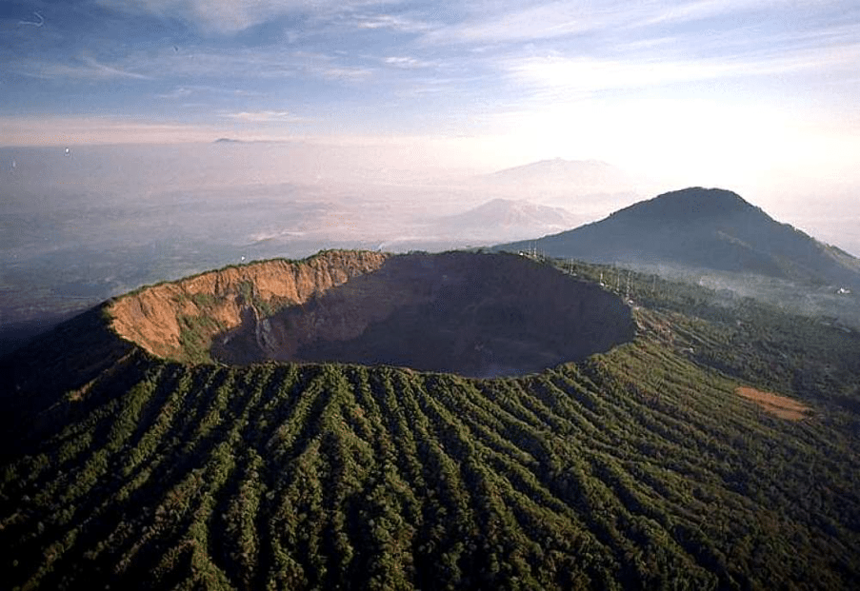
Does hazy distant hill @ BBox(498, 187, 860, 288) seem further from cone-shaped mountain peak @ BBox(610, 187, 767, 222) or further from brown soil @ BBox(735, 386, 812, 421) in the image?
brown soil @ BBox(735, 386, 812, 421)

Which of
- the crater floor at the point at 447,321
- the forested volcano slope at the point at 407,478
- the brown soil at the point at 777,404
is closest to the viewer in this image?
the forested volcano slope at the point at 407,478

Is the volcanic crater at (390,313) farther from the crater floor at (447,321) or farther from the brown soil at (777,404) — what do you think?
the brown soil at (777,404)

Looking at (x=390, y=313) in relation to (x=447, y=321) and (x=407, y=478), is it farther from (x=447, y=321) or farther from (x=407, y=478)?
(x=407, y=478)

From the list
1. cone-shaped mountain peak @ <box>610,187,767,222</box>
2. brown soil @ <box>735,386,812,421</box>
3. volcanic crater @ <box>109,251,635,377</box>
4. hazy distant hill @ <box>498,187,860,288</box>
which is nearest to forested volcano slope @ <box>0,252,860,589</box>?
brown soil @ <box>735,386,812,421</box>

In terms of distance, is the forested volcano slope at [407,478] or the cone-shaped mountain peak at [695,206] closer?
the forested volcano slope at [407,478]

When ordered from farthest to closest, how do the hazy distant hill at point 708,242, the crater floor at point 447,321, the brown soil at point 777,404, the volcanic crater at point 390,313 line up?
the hazy distant hill at point 708,242
the crater floor at point 447,321
the volcanic crater at point 390,313
the brown soil at point 777,404

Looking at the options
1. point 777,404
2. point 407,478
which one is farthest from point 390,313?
point 777,404

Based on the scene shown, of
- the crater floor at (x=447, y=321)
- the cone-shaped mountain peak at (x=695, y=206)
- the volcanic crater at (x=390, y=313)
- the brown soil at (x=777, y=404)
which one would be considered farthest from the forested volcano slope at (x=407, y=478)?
the cone-shaped mountain peak at (x=695, y=206)
